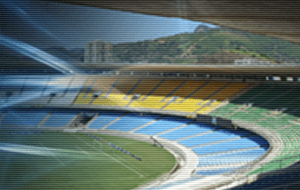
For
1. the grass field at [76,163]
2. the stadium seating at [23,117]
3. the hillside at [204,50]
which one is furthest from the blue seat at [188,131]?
the stadium seating at [23,117]

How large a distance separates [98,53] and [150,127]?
268 centimetres

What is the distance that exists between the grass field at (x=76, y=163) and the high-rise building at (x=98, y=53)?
6.60 ft

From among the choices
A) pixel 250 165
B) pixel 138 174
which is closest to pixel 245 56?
pixel 250 165

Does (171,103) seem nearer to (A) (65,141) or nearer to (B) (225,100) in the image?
(B) (225,100)

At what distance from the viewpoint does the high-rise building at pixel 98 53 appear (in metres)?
4.36

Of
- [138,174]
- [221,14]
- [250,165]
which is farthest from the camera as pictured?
[138,174]

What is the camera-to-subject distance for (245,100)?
615 cm

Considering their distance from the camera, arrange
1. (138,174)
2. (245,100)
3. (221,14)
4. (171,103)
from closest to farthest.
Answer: (221,14) < (138,174) < (245,100) < (171,103)

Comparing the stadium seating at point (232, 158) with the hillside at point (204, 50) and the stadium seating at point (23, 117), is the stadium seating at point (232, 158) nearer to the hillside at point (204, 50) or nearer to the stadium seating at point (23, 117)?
the hillside at point (204, 50)

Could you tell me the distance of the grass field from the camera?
4.04 m

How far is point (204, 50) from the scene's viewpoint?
500 centimetres

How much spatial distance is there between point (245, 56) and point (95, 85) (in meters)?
4.26

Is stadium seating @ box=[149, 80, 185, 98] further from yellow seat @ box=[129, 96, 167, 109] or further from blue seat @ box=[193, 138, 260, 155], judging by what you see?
blue seat @ box=[193, 138, 260, 155]

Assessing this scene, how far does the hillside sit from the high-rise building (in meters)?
0.14
